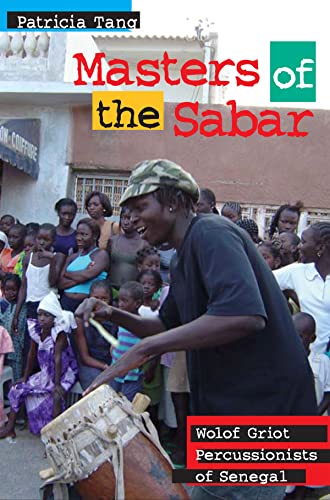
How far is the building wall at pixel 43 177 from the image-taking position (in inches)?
308

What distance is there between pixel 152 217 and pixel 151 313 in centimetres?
252

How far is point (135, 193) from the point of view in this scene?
6.13 ft

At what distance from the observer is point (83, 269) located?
4715mm

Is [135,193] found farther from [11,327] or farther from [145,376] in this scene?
[11,327]

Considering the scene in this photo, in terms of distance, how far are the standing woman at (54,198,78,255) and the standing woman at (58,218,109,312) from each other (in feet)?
1.18

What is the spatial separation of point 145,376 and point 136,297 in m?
0.60

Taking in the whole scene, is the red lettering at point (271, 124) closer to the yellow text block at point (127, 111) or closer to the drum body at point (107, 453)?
the yellow text block at point (127, 111)

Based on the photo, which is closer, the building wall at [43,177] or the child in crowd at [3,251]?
the child in crowd at [3,251]

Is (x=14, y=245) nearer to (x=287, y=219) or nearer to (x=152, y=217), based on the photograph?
(x=287, y=219)

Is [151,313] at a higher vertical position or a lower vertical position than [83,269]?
lower

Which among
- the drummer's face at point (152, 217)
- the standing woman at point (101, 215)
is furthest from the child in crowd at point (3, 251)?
the drummer's face at point (152, 217)

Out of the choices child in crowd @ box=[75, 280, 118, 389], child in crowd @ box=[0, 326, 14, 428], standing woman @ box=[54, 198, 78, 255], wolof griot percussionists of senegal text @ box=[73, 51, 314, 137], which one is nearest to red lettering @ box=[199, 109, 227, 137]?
wolof griot percussionists of senegal text @ box=[73, 51, 314, 137]

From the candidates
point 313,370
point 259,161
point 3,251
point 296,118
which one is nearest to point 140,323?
point 313,370

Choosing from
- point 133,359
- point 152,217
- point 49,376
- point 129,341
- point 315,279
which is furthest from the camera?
point 49,376
